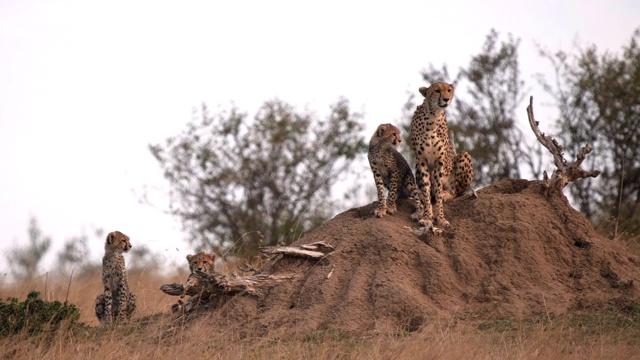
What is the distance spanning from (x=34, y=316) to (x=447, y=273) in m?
3.53

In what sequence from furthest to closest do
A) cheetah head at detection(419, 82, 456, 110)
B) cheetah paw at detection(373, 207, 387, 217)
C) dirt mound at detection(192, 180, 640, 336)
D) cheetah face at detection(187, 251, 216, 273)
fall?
cheetah head at detection(419, 82, 456, 110) < cheetah paw at detection(373, 207, 387, 217) < cheetah face at detection(187, 251, 216, 273) < dirt mound at detection(192, 180, 640, 336)

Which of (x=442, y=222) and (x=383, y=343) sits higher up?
(x=442, y=222)

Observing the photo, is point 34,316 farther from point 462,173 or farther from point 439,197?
point 462,173

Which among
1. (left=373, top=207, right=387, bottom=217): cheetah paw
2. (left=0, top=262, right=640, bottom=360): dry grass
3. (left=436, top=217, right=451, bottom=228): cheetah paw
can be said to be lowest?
(left=0, top=262, right=640, bottom=360): dry grass

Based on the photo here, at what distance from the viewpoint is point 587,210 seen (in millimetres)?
15516

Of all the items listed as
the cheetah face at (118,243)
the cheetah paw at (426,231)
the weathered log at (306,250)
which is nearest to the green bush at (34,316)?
the cheetah face at (118,243)

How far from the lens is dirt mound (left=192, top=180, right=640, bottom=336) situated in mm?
8188

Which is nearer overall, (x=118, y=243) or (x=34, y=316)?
(x=34, y=316)

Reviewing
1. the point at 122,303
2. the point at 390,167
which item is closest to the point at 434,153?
the point at 390,167

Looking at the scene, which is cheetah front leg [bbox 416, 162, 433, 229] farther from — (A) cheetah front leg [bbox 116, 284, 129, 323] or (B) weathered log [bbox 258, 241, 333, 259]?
(A) cheetah front leg [bbox 116, 284, 129, 323]

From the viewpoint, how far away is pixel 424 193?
29.9 feet

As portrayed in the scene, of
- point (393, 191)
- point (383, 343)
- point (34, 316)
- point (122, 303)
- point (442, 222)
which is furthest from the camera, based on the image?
point (122, 303)

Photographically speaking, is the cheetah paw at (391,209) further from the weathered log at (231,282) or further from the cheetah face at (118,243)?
the cheetah face at (118,243)

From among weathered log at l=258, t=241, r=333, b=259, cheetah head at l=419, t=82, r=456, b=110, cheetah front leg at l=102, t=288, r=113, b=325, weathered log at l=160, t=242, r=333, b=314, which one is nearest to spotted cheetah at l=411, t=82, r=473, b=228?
cheetah head at l=419, t=82, r=456, b=110
